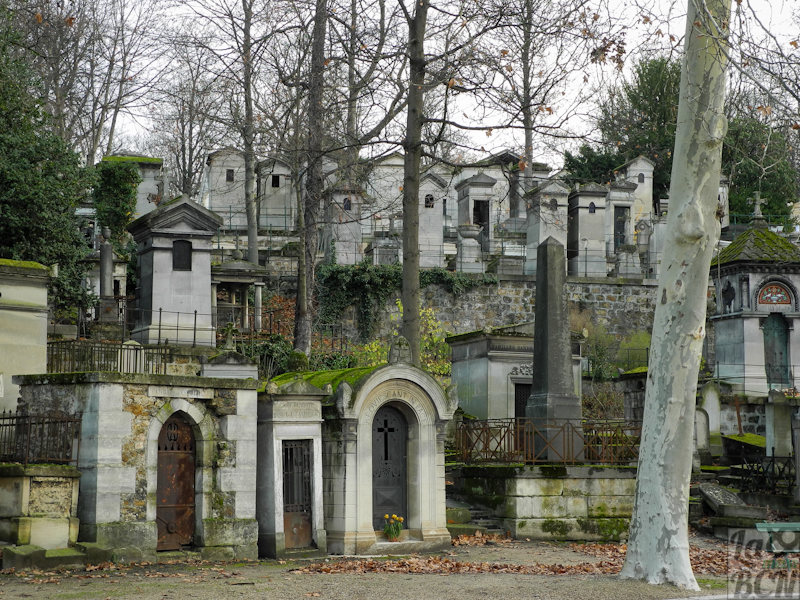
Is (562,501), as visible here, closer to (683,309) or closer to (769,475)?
(769,475)

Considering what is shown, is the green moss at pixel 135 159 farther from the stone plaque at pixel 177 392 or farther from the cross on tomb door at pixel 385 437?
the stone plaque at pixel 177 392

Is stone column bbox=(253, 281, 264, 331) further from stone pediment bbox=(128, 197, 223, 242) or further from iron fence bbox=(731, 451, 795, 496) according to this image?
iron fence bbox=(731, 451, 795, 496)

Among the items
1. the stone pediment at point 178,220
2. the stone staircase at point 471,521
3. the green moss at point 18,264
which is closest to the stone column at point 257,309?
the stone pediment at point 178,220

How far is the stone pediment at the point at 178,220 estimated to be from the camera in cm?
2061

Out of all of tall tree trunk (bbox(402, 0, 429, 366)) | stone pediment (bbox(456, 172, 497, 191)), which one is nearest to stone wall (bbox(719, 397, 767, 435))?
tall tree trunk (bbox(402, 0, 429, 366))

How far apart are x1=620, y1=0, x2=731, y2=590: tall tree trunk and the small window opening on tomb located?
44.4 feet

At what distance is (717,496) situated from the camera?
16.6m

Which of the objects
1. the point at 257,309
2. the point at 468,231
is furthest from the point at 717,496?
the point at 468,231

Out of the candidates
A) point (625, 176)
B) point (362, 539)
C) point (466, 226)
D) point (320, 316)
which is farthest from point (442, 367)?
point (625, 176)

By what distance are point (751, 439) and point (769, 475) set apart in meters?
2.77

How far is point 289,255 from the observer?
92.5ft

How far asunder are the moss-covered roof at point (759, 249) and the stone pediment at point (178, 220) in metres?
11.8

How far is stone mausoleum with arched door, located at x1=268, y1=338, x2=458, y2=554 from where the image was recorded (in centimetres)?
1307

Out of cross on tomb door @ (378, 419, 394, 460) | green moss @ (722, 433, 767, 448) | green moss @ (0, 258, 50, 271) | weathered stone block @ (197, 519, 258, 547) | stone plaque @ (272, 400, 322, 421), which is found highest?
green moss @ (0, 258, 50, 271)
